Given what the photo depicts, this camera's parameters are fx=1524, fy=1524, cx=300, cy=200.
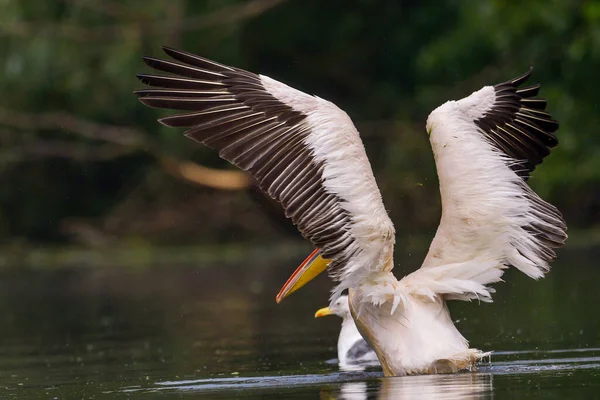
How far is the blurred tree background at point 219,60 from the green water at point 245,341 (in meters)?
4.78

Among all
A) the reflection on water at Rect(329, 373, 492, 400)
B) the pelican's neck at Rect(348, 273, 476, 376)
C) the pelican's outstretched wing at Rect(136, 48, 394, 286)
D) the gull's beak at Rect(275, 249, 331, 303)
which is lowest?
the reflection on water at Rect(329, 373, 492, 400)

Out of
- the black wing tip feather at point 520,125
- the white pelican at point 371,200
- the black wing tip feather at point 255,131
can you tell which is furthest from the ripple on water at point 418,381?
the black wing tip feather at point 520,125

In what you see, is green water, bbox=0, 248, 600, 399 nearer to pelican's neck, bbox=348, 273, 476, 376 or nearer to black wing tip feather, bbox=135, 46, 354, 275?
pelican's neck, bbox=348, 273, 476, 376

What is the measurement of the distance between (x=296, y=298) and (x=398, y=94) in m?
11.5

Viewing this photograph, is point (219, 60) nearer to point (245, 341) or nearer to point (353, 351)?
point (245, 341)

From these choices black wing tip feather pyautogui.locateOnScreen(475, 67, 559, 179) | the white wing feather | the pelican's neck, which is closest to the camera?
the pelican's neck

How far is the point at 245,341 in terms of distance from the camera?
1020cm

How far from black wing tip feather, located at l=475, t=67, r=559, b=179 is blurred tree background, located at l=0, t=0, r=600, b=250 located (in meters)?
11.7

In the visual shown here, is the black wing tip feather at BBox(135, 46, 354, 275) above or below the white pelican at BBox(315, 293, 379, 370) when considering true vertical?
above

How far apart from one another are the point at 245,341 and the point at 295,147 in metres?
3.02

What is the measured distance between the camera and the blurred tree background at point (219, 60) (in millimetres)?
21297

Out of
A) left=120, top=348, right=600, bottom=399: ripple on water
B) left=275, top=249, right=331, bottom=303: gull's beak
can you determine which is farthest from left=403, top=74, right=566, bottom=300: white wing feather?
left=275, top=249, right=331, bottom=303: gull's beak

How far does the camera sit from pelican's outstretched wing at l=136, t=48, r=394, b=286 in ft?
23.7

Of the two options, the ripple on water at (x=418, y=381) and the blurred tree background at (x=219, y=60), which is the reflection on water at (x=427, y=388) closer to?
the ripple on water at (x=418, y=381)
